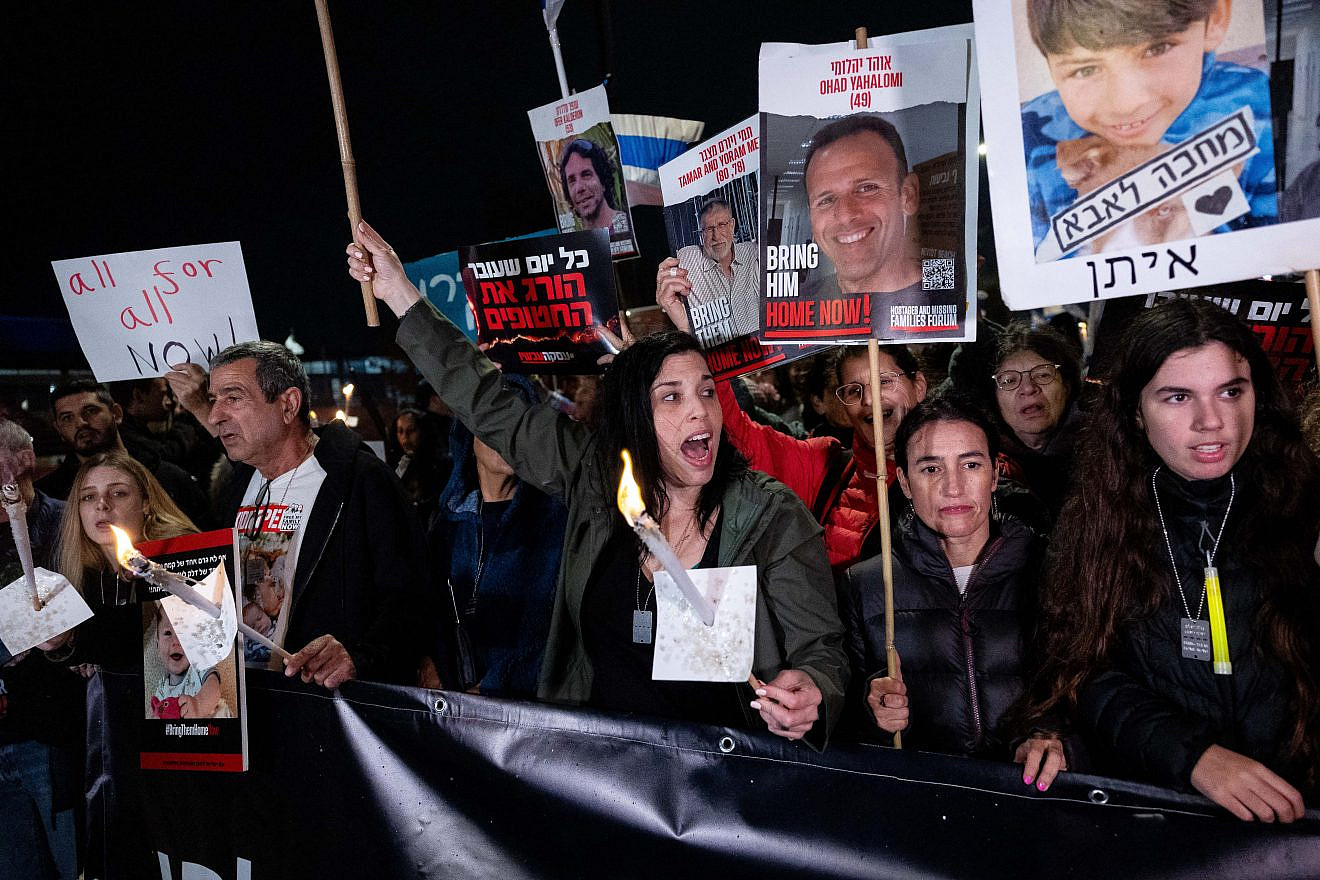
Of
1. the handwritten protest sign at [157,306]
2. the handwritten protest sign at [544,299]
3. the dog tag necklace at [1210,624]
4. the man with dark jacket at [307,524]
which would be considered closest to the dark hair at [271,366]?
the man with dark jacket at [307,524]

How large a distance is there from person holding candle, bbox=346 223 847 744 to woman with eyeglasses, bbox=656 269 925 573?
79cm

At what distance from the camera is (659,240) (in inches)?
779

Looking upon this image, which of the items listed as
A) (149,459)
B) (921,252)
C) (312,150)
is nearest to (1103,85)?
(921,252)

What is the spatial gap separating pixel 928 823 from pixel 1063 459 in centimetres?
204

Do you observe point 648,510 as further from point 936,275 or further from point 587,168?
point 587,168

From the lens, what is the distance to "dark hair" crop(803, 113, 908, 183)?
2.55 meters

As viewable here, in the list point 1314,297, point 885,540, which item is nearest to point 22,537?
point 885,540

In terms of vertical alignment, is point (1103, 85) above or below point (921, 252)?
above

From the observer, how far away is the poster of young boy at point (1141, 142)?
2.06 m

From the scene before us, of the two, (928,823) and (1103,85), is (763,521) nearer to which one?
(928,823)

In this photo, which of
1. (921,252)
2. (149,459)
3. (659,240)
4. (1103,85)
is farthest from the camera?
(659,240)

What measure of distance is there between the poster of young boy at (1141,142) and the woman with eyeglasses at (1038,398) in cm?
137

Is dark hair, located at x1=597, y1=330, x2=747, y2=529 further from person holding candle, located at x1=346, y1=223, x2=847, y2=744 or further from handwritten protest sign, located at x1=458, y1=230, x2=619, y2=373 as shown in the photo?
handwritten protest sign, located at x1=458, y1=230, x2=619, y2=373

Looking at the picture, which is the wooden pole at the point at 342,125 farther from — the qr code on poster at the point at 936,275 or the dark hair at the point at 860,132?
the qr code on poster at the point at 936,275
